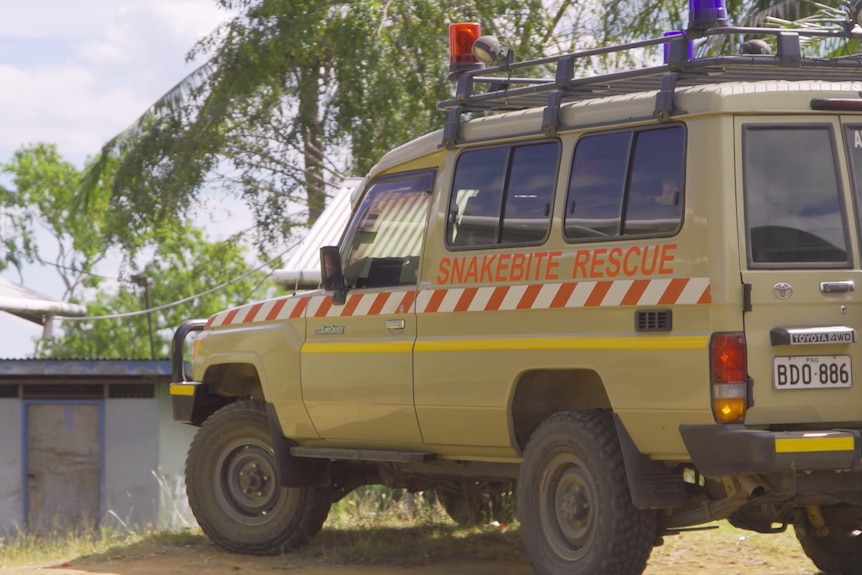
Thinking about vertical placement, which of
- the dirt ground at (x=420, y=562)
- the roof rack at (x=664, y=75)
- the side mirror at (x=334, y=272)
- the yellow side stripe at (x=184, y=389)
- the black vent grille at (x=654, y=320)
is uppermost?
the roof rack at (x=664, y=75)

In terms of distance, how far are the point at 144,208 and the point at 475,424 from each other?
15337mm

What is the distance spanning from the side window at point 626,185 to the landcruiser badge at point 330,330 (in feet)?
5.80

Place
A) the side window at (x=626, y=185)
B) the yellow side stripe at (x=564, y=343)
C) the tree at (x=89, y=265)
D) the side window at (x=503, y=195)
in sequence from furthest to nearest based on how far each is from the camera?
the tree at (x=89, y=265) → the side window at (x=503, y=195) → the side window at (x=626, y=185) → the yellow side stripe at (x=564, y=343)

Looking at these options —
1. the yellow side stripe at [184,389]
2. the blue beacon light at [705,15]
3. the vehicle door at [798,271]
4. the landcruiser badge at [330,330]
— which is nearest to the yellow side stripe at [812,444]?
the vehicle door at [798,271]

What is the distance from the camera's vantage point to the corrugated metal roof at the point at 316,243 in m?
15.0

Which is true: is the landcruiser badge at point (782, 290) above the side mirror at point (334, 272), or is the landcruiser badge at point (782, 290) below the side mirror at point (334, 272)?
below

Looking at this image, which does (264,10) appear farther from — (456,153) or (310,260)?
(456,153)

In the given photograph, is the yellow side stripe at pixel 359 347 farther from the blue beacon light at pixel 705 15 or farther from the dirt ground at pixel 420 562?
the blue beacon light at pixel 705 15

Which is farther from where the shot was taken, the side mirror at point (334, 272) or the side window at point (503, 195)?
the side mirror at point (334, 272)

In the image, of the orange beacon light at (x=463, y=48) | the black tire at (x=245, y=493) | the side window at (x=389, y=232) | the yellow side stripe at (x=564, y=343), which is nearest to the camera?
the yellow side stripe at (x=564, y=343)

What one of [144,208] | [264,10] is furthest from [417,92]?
[144,208]

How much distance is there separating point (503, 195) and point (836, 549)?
A: 2.80m

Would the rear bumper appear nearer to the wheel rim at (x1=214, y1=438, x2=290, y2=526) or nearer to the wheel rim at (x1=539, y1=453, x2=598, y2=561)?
the wheel rim at (x1=539, y1=453, x2=598, y2=561)

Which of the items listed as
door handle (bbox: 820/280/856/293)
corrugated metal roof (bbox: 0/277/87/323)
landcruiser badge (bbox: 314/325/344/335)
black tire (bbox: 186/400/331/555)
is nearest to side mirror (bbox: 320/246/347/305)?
landcruiser badge (bbox: 314/325/344/335)
